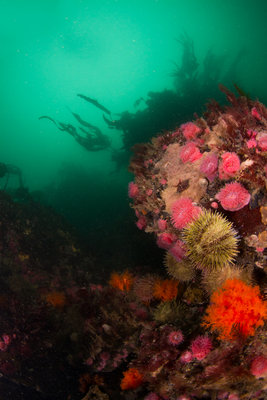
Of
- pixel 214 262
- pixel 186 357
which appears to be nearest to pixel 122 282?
pixel 186 357

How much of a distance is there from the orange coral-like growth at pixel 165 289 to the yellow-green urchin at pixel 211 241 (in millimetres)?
2057

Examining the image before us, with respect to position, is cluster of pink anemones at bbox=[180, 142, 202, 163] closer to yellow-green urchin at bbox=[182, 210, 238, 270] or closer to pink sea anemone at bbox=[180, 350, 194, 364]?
yellow-green urchin at bbox=[182, 210, 238, 270]

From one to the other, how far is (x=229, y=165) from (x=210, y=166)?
13.5 inches

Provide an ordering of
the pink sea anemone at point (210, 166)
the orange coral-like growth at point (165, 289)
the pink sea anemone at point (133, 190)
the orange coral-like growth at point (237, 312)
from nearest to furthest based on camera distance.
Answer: the orange coral-like growth at point (237, 312) → the pink sea anemone at point (210, 166) → the orange coral-like growth at point (165, 289) → the pink sea anemone at point (133, 190)

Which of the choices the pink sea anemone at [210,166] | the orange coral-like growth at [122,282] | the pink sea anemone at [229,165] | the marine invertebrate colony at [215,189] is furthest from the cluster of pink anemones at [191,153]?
the orange coral-like growth at [122,282]

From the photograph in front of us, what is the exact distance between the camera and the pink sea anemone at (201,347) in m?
3.12

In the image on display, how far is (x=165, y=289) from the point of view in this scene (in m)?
5.14

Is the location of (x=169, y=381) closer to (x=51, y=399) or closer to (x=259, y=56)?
(x=51, y=399)

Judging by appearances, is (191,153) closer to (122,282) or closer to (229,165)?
(229,165)

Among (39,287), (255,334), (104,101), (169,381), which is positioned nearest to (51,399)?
(39,287)

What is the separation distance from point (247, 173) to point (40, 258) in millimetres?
8574

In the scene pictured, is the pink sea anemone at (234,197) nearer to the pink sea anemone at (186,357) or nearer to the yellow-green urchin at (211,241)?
the yellow-green urchin at (211,241)

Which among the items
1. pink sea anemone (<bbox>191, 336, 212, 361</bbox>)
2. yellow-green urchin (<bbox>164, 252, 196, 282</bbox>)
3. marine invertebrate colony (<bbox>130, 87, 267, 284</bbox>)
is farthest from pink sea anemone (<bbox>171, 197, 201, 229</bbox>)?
pink sea anemone (<bbox>191, 336, 212, 361</bbox>)

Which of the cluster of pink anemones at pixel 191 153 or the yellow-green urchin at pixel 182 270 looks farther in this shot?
the cluster of pink anemones at pixel 191 153
